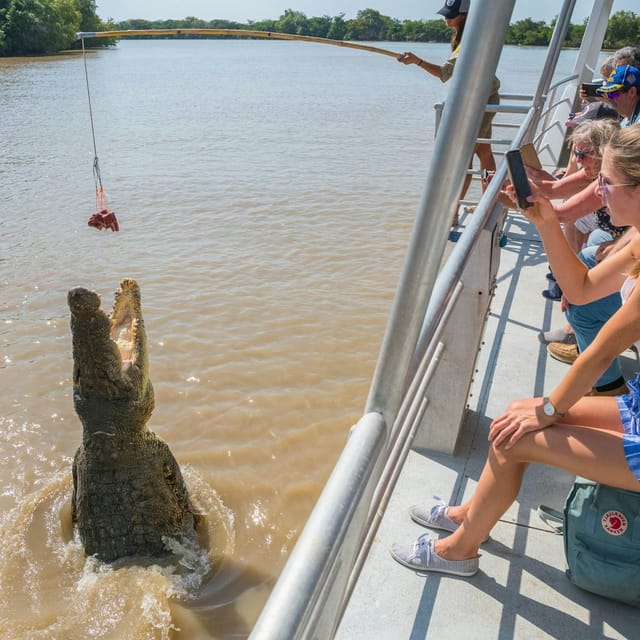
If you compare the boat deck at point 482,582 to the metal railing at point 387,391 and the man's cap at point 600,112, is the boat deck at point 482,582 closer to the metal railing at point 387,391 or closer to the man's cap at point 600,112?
the metal railing at point 387,391

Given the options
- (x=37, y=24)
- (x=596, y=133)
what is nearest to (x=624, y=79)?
(x=596, y=133)

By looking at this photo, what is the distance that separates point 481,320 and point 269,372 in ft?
9.95

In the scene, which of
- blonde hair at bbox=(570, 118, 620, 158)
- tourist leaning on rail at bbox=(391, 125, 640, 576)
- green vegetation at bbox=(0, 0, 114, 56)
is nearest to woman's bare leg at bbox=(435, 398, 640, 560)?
tourist leaning on rail at bbox=(391, 125, 640, 576)

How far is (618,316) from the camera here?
1747mm

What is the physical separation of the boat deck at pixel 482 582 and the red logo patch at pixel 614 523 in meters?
0.32

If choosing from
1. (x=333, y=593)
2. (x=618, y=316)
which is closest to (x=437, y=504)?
(x=618, y=316)

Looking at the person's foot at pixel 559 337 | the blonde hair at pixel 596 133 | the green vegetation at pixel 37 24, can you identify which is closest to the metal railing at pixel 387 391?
the blonde hair at pixel 596 133

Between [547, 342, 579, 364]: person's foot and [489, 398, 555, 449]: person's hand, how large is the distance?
1.56 metres

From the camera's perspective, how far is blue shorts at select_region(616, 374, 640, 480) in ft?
5.71

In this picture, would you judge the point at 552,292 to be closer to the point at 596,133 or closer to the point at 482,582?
the point at 596,133

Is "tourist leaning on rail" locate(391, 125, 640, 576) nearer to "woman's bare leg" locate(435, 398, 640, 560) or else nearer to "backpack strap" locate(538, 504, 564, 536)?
"woman's bare leg" locate(435, 398, 640, 560)

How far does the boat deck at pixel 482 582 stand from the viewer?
190cm

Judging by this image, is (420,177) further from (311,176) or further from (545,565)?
(545,565)

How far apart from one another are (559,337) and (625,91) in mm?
1664
